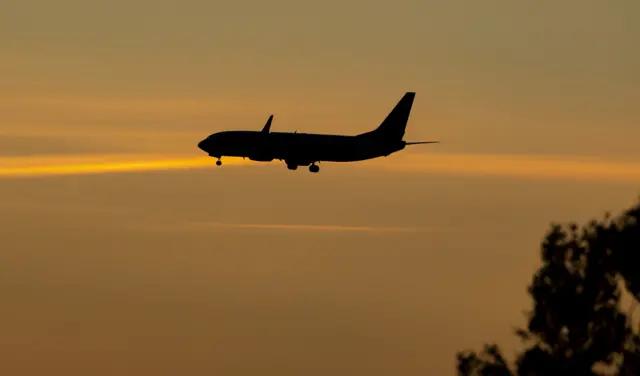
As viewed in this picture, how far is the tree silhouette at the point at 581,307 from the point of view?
126438 millimetres

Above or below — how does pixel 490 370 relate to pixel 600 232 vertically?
below

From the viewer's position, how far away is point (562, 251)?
5138 inches

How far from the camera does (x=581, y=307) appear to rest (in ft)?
423

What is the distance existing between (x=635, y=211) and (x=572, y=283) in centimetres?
751

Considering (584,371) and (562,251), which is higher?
(562,251)

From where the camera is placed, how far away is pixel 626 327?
12800cm

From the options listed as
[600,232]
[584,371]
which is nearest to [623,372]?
[584,371]

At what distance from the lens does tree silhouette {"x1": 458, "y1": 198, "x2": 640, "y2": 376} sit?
126438 mm

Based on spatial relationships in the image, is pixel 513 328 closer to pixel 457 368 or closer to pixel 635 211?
pixel 457 368

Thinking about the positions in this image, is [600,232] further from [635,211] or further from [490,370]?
[490,370]

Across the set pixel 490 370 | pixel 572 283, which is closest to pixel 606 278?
pixel 572 283

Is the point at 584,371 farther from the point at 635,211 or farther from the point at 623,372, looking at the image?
the point at 635,211

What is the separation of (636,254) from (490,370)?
1439 cm

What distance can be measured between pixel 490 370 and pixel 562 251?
11.6 meters
